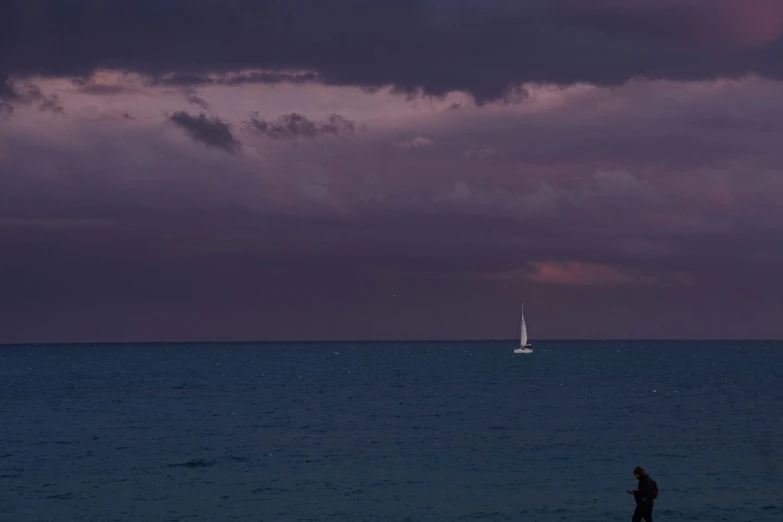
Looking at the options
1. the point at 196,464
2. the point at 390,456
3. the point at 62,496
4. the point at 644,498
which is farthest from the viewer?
the point at 390,456

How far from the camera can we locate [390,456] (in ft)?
224

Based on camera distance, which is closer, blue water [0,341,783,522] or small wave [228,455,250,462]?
blue water [0,341,783,522]

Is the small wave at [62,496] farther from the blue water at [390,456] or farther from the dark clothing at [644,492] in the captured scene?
the dark clothing at [644,492]

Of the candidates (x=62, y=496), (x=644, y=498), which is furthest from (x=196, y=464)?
(x=644, y=498)

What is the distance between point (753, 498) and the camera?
2036 inches

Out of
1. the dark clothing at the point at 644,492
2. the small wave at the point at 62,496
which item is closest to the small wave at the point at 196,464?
the small wave at the point at 62,496

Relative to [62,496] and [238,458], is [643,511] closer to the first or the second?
[62,496]

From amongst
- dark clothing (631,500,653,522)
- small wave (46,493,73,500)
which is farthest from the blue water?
dark clothing (631,500,653,522)

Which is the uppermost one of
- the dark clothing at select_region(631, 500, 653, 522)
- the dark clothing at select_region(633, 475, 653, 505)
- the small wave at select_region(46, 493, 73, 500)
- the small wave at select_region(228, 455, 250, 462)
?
the dark clothing at select_region(633, 475, 653, 505)

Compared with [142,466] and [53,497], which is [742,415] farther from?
[53,497]

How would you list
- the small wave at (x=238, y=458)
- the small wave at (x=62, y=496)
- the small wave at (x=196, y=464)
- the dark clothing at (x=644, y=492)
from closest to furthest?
the dark clothing at (x=644, y=492) → the small wave at (x=62, y=496) → the small wave at (x=196, y=464) → the small wave at (x=238, y=458)

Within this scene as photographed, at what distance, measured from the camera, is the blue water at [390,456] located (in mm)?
50812

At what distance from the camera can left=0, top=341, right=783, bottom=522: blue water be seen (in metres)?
50.8

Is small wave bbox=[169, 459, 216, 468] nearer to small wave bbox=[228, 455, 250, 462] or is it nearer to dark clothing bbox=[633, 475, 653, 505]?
small wave bbox=[228, 455, 250, 462]
